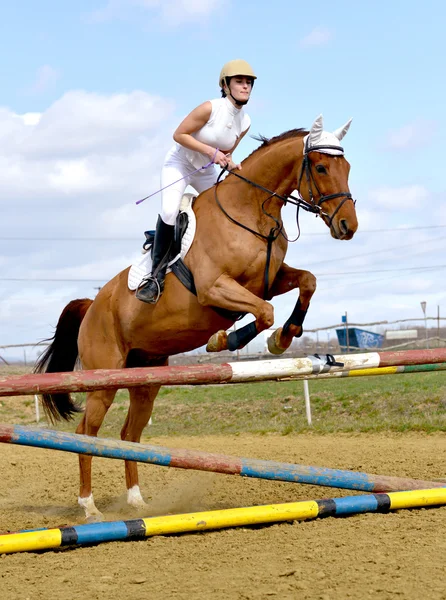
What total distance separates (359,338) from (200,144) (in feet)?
73.4

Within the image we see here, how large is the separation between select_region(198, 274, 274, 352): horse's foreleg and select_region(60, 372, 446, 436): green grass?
5.69 metres

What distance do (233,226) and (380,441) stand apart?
16.8 feet

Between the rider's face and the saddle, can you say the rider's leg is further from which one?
the rider's face

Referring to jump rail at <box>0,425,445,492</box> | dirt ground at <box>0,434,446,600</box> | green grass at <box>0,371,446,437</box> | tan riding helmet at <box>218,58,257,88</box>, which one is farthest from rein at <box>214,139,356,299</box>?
green grass at <box>0,371,446,437</box>

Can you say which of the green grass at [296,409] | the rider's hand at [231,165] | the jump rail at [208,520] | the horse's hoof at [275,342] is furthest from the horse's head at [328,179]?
the green grass at [296,409]

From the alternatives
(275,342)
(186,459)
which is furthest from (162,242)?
(186,459)

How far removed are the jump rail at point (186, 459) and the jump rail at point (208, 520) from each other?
14cm

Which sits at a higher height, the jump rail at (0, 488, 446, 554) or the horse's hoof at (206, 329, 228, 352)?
the horse's hoof at (206, 329, 228, 352)

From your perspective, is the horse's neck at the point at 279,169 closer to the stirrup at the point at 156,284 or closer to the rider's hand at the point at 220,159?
the rider's hand at the point at 220,159

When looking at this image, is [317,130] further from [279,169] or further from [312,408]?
[312,408]

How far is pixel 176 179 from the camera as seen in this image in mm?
5625

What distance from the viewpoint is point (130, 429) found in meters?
6.38

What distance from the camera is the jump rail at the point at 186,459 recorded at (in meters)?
3.73

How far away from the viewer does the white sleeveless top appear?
538cm
